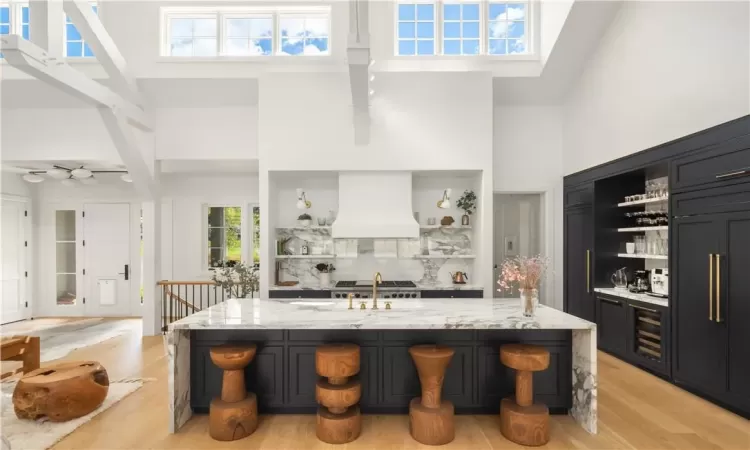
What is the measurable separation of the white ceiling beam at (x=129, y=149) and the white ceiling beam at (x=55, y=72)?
0.12 m

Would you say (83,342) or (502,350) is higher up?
(502,350)

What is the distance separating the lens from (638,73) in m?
4.85

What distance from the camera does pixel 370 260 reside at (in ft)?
Answer: 21.7

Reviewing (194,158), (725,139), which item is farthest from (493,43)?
(194,158)

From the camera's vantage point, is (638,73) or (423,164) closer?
(638,73)

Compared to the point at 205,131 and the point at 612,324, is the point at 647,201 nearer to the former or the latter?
the point at 612,324

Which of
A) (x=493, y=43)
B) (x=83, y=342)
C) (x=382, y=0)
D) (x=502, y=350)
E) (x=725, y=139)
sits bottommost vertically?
(x=83, y=342)

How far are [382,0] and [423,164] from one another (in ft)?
8.20

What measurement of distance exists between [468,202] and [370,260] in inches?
67.6

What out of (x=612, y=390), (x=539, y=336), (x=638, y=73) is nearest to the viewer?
(x=539, y=336)

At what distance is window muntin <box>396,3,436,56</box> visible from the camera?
6445 millimetres

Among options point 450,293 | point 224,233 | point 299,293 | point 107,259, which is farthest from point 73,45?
point 450,293

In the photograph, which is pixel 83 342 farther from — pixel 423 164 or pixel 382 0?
pixel 382 0

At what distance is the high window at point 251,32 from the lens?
6.41 metres
